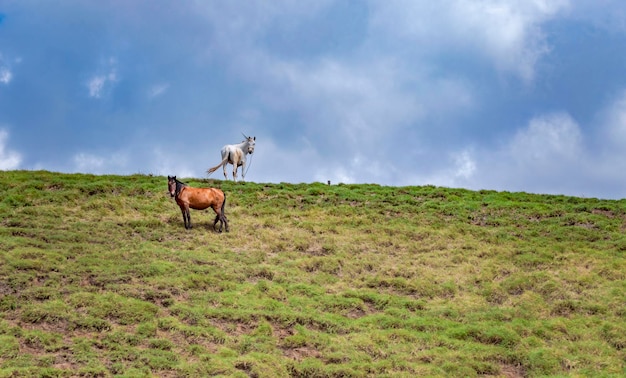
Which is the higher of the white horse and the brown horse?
the white horse

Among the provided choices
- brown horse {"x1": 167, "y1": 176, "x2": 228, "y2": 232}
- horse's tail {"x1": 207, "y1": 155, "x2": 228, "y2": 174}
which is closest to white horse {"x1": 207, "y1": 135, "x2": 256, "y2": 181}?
horse's tail {"x1": 207, "y1": 155, "x2": 228, "y2": 174}

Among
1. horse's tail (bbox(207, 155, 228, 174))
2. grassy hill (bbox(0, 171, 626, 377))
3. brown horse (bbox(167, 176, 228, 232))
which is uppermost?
horse's tail (bbox(207, 155, 228, 174))

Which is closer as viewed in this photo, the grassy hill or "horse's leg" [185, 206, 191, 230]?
the grassy hill

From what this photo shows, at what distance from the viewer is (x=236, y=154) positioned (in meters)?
34.6

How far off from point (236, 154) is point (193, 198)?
10.3 metres

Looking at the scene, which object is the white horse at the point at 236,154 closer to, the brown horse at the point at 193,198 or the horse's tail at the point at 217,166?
the horse's tail at the point at 217,166

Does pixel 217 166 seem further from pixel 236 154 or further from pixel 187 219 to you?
pixel 187 219

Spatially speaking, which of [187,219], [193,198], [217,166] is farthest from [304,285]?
[217,166]

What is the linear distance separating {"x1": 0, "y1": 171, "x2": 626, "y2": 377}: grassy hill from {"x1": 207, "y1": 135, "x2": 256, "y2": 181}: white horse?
11.3ft

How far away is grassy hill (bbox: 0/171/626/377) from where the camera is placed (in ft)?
48.5

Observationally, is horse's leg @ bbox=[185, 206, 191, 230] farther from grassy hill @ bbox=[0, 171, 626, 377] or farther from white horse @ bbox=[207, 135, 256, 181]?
white horse @ bbox=[207, 135, 256, 181]

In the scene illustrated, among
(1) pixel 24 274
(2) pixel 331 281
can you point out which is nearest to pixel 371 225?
(2) pixel 331 281

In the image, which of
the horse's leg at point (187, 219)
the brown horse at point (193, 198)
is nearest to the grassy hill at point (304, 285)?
the horse's leg at point (187, 219)

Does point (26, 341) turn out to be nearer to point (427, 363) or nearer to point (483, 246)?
point (427, 363)
